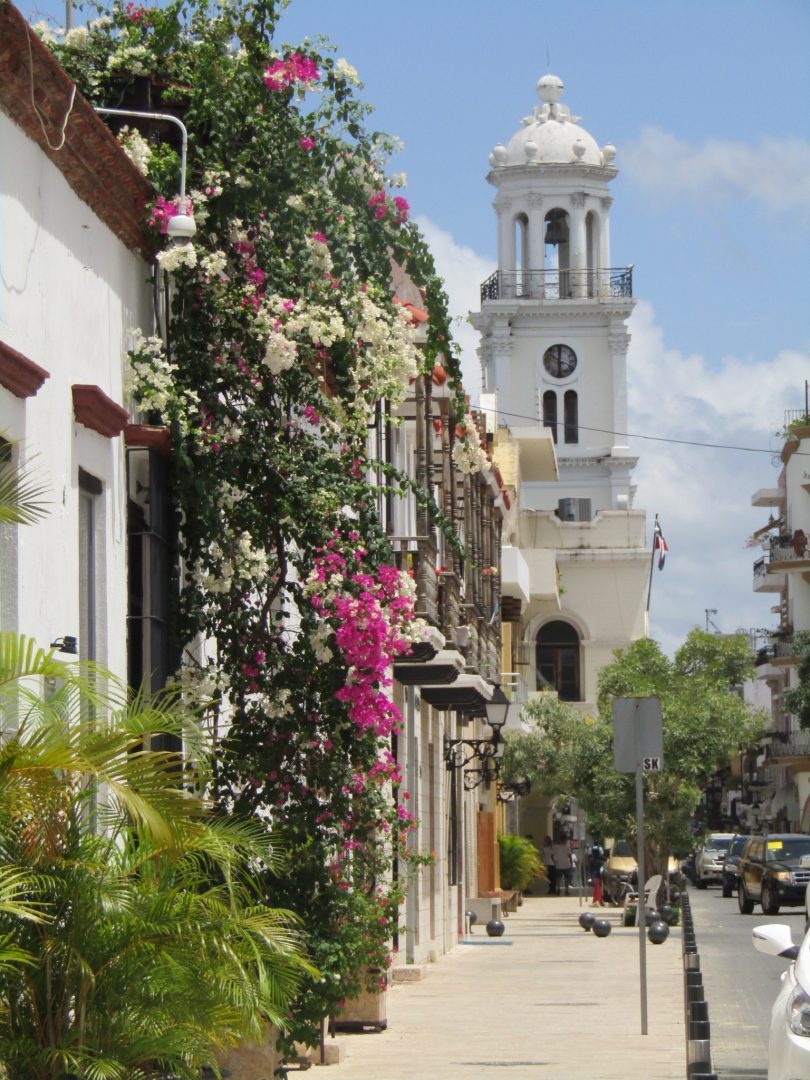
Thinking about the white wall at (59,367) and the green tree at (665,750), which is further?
the green tree at (665,750)

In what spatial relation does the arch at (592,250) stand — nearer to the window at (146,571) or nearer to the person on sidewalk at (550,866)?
the person on sidewalk at (550,866)

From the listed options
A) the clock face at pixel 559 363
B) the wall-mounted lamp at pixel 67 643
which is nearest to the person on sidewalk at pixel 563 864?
the clock face at pixel 559 363

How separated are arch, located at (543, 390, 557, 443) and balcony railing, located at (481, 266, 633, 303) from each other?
4.34 meters

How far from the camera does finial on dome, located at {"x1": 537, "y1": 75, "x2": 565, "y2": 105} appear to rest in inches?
3927

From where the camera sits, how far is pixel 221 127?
1319cm

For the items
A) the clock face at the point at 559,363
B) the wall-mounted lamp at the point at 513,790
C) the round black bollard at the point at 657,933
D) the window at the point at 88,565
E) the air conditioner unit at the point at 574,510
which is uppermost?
the clock face at the point at 559,363

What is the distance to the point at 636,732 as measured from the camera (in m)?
18.1

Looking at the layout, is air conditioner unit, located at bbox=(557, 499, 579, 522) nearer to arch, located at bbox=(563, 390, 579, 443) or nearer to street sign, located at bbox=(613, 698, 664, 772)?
arch, located at bbox=(563, 390, 579, 443)

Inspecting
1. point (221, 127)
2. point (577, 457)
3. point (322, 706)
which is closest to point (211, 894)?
point (322, 706)

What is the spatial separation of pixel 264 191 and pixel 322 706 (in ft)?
10.3

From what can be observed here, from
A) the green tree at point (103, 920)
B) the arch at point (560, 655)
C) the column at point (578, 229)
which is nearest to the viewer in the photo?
Answer: the green tree at point (103, 920)

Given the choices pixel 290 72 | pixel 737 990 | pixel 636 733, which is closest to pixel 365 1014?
pixel 636 733

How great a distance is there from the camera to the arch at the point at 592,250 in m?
95.8

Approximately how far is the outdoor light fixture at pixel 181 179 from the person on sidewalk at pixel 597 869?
3831 centimetres
